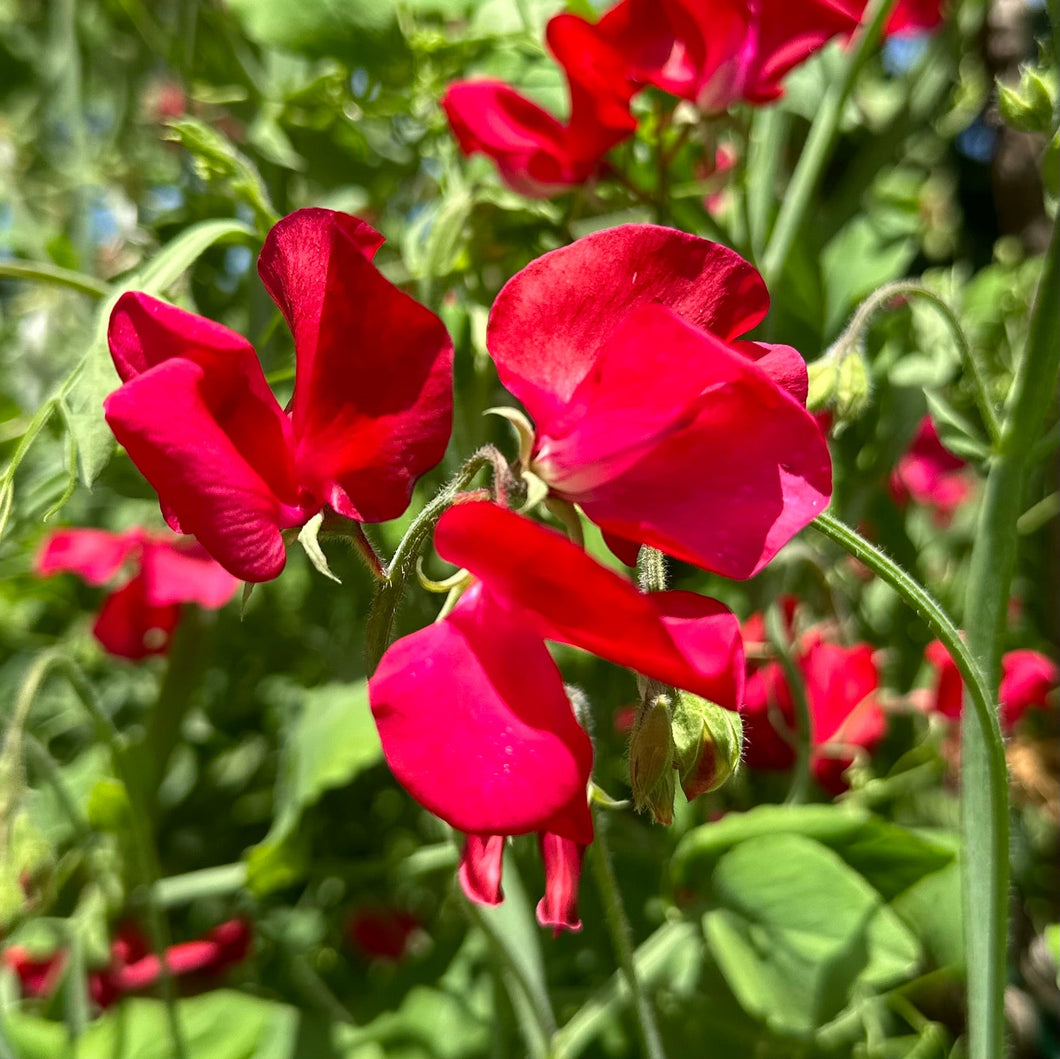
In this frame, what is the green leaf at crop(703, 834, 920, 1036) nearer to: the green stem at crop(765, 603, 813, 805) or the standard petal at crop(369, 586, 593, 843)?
the green stem at crop(765, 603, 813, 805)

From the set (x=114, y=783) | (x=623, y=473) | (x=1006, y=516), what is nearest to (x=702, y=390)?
(x=623, y=473)

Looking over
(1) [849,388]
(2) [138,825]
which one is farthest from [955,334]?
(2) [138,825]

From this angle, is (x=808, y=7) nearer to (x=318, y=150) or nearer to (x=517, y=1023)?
(x=318, y=150)

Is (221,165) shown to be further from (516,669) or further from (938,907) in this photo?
(938,907)

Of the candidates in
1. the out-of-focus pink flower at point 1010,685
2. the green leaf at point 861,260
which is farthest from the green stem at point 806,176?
the out-of-focus pink flower at point 1010,685

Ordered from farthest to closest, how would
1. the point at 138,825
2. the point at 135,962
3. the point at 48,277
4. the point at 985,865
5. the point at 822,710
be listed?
1. the point at 135,962
2. the point at 822,710
3. the point at 138,825
4. the point at 48,277
5. the point at 985,865

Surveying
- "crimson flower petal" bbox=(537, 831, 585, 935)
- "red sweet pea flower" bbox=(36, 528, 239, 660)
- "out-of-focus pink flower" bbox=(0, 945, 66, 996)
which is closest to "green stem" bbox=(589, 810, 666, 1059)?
"crimson flower petal" bbox=(537, 831, 585, 935)
